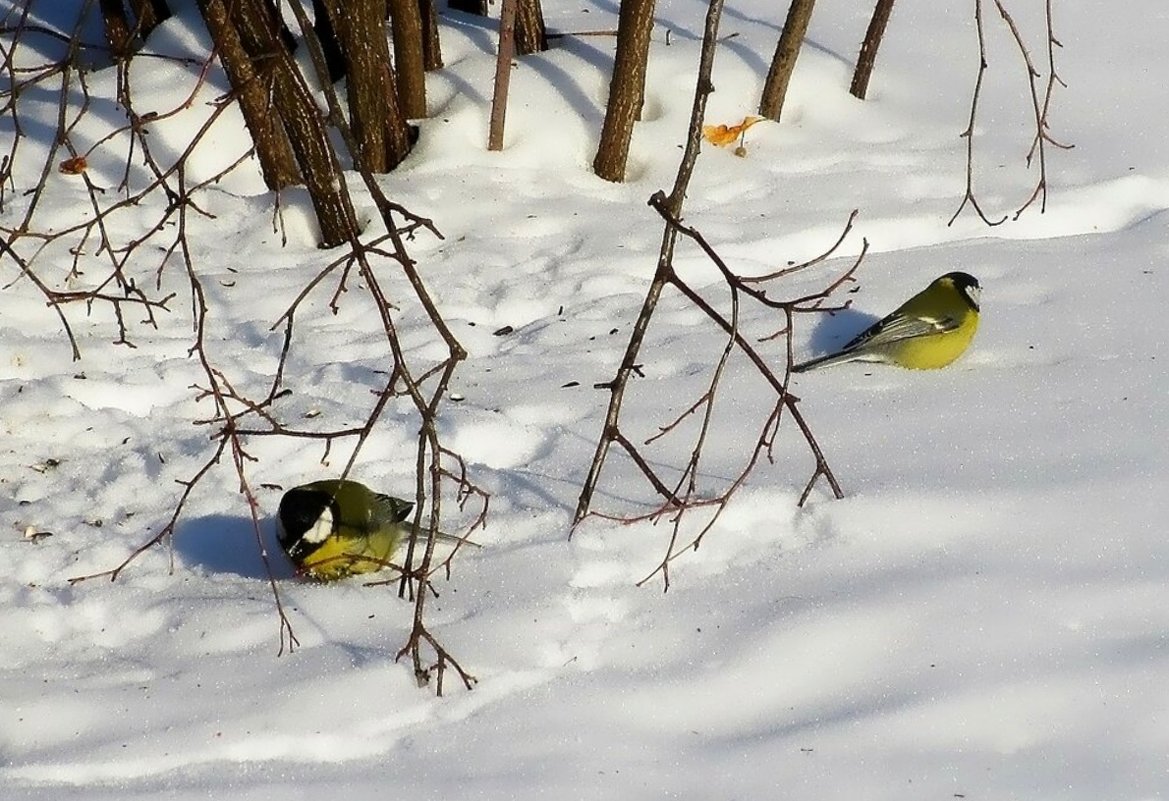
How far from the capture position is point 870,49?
6574 mm

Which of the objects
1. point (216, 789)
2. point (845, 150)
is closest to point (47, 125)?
point (845, 150)

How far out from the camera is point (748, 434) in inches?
169

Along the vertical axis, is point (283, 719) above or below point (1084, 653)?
below

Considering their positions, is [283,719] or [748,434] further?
[748,434]

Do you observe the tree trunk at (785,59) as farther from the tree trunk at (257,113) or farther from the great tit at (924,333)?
the tree trunk at (257,113)

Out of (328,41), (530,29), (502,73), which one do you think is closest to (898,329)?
(502,73)

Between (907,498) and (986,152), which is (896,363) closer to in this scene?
(907,498)

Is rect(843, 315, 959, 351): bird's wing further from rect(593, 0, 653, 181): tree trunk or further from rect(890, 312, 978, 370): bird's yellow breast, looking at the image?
rect(593, 0, 653, 181): tree trunk

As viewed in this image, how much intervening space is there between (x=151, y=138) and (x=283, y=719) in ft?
13.6

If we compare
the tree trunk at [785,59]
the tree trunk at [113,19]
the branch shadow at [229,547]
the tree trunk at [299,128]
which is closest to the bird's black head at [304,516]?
the branch shadow at [229,547]

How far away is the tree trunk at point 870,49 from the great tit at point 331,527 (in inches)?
144

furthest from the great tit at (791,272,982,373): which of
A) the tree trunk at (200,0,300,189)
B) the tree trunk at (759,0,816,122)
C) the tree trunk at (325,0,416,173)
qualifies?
the tree trunk at (325,0,416,173)

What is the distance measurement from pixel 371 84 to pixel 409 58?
0.33m

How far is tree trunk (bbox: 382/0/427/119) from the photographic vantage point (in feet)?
19.6
